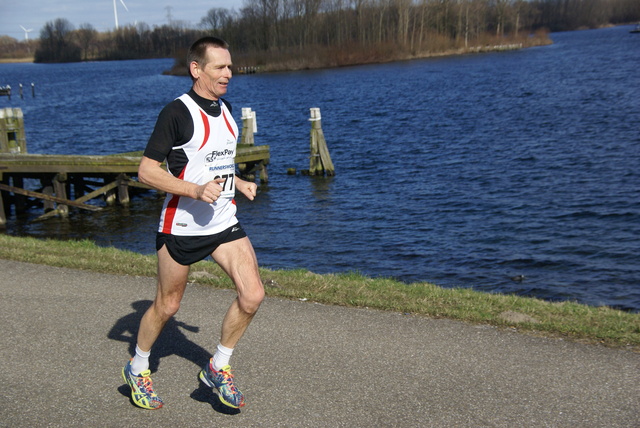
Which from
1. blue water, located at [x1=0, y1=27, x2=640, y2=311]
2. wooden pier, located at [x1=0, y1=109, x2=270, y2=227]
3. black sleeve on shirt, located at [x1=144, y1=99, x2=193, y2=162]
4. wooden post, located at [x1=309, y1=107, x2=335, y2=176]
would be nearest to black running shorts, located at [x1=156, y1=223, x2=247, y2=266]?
black sleeve on shirt, located at [x1=144, y1=99, x2=193, y2=162]

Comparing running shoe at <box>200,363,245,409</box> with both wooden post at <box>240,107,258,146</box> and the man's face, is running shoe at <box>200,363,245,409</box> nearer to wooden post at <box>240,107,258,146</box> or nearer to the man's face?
the man's face


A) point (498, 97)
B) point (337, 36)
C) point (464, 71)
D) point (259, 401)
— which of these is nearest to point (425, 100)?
point (498, 97)

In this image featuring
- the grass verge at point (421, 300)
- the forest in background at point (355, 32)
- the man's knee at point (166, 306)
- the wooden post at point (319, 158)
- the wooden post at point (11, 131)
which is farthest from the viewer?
the forest in background at point (355, 32)

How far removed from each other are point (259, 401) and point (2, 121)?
1874 cm

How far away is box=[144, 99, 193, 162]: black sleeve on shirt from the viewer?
14.5 feet

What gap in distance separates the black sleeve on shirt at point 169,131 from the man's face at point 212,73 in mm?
208

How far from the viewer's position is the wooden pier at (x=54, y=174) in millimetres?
18578

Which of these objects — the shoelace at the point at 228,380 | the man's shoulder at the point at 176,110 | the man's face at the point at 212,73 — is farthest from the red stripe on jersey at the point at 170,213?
the shoelace at the point at 228,380

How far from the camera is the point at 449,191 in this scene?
22906 mm

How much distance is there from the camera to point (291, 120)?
148 ft

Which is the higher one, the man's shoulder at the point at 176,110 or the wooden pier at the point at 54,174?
the man's shoulder at the point at 176,110

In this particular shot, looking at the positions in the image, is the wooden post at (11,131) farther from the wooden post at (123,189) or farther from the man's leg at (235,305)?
the man's leg at (235,305)

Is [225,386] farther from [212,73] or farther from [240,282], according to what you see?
[212,73]

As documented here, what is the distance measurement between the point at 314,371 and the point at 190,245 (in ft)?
4.85
